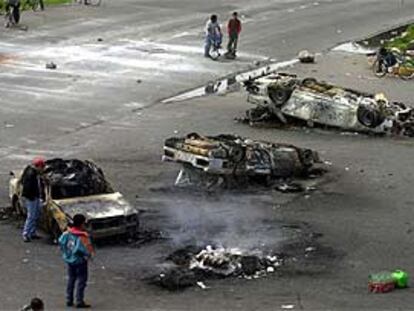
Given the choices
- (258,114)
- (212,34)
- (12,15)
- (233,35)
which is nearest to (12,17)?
(12,15)

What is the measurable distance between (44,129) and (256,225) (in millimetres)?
9408

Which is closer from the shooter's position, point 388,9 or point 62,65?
point 62,65

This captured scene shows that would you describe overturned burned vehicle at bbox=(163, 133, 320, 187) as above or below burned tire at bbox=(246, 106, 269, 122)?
above

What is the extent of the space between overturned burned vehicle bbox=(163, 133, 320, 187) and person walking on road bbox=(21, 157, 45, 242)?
384 centimetres

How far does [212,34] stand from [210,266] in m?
23.1

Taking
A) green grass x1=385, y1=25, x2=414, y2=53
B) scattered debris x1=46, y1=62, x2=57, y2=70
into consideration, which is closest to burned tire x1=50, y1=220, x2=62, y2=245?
scattered debris x1=46, y1=62, x2=57, y2=70

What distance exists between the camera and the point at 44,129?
1038 inches

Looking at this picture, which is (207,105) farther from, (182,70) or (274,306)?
(274,306)

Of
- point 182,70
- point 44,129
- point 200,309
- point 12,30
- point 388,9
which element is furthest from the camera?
point 388,9

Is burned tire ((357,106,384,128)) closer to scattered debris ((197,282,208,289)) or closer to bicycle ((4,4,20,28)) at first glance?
scattered debris ((197,282,208,289))

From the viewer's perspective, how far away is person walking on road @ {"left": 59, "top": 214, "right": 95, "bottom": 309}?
1396 cm

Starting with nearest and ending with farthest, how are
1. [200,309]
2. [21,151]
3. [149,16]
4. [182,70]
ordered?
[200,309] < [21,151] < [182,70] < [149,16]

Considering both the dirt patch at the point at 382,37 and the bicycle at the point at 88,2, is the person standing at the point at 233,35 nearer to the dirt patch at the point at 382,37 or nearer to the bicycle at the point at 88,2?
the dirt patch at the point at 382,37

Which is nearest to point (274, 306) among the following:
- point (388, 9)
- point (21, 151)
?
point (21, 151)
